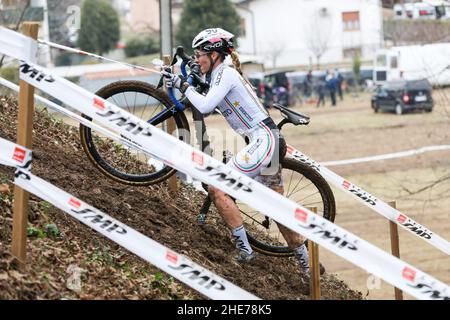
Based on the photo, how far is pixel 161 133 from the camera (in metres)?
6.20

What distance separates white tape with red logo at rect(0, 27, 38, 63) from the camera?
648cm

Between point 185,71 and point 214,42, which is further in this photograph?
point 185,71

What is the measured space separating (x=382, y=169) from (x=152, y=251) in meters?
25.5

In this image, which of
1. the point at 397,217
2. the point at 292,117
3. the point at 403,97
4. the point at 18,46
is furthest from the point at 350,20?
the point at 18,46

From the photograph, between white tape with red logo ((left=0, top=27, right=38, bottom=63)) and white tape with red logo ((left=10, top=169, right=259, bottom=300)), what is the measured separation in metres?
0.78

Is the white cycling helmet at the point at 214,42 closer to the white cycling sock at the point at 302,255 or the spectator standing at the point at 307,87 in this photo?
the white cycling sock at the point at 302,255

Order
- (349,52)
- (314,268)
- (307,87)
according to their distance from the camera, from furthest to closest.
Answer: (349,52)
(307,87)
(314,268)

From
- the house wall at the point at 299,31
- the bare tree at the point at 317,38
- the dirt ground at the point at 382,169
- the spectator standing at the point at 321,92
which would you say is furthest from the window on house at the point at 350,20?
the spectator standing at the point at 321,92

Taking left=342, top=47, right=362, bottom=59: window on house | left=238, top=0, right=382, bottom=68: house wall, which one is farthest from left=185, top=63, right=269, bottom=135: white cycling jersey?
left=342, top=47, right=362, bottom=59: window on house

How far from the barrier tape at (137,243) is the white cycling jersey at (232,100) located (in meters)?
1.64

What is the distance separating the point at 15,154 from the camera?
644 centimetres

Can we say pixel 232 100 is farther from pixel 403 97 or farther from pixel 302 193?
pixel 403 97
